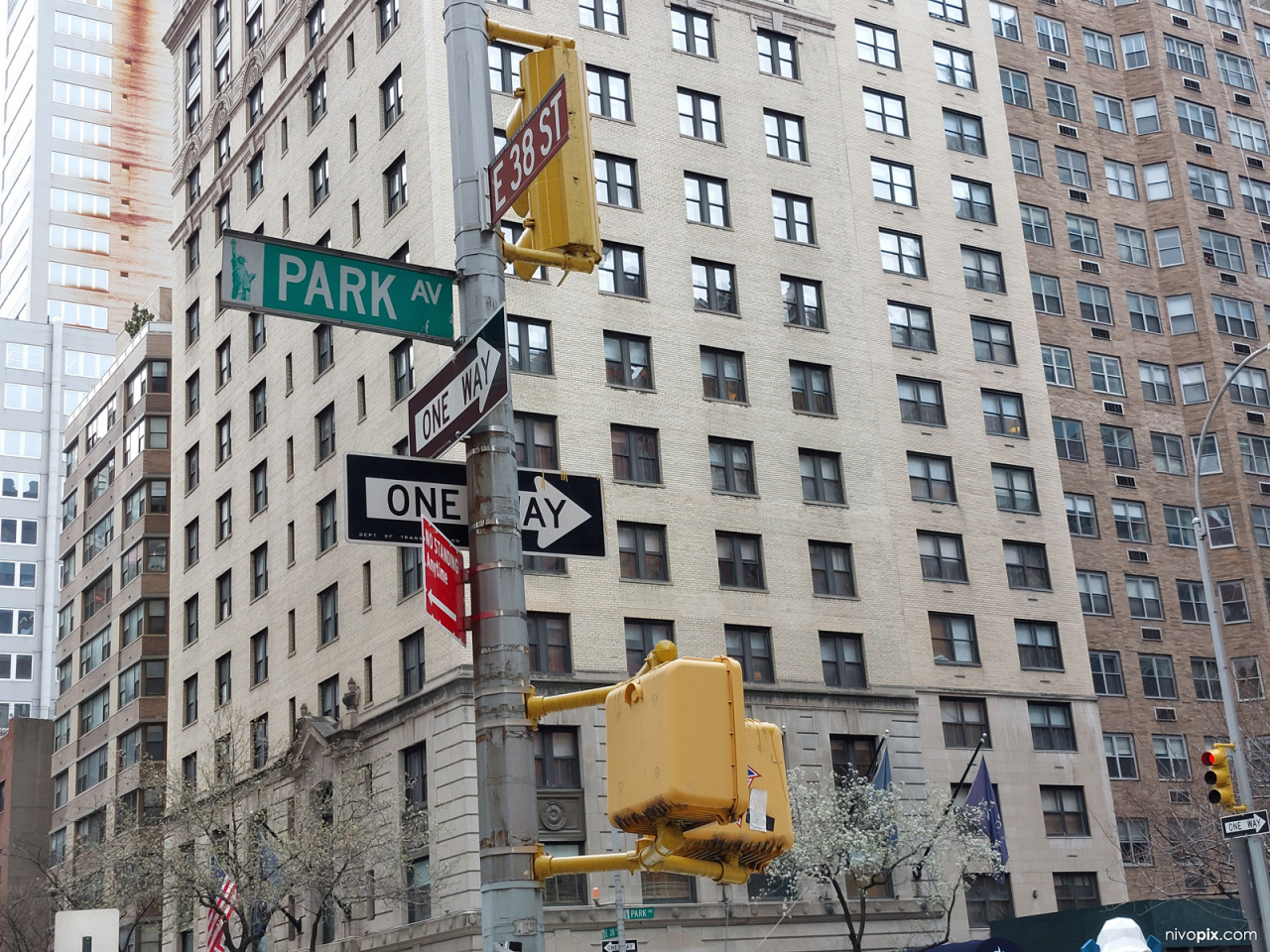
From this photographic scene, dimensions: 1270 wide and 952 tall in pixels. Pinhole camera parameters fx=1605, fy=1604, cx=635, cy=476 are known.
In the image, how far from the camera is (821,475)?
54469mm

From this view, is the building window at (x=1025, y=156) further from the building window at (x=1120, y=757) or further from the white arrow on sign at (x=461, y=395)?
the white arrow on sign at (x=461, y=395)

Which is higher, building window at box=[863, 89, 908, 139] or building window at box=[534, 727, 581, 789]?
building window at box=[863, 89, 908, 139]

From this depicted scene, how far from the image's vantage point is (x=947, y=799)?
159 feet

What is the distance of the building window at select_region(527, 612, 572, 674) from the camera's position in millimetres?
46719

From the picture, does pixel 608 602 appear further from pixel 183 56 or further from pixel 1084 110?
pixel 183 56

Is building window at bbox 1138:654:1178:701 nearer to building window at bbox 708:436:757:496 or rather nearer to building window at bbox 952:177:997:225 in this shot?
building window at bbox 952:177:997:225

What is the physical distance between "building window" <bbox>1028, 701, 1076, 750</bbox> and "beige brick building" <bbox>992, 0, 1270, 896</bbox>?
8.58 ft

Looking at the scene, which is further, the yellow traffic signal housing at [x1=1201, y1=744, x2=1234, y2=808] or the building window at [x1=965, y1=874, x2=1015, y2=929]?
the building window at [x1=965, y1=874, x2=1015, y2=929]

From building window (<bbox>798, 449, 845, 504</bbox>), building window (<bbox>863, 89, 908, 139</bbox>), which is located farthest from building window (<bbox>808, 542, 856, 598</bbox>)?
building window (<bbox>863, 89, 908, 139</bbox>)

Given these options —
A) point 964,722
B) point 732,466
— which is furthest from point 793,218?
point 964,722

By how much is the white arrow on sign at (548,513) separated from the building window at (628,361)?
42288 mm

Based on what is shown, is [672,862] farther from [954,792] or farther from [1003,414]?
[1003,414]

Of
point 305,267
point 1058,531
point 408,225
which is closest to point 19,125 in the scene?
point 408,225

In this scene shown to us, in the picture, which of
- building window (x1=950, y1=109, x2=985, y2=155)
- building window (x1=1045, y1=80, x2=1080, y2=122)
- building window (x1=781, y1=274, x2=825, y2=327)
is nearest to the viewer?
building window (x1=781, y1=274, x2=825, y2=327)
